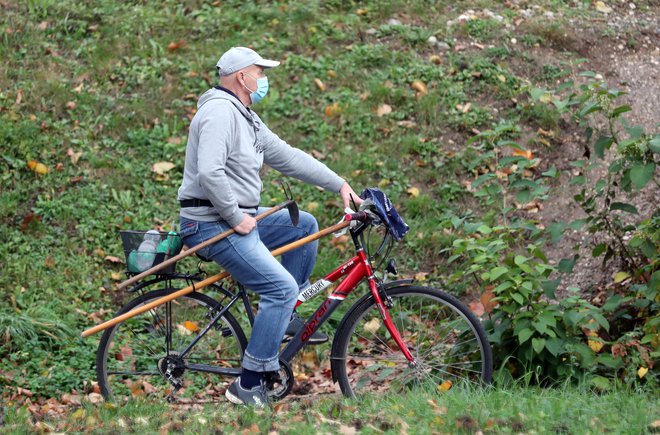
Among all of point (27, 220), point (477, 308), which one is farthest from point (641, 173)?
point (27, 220)

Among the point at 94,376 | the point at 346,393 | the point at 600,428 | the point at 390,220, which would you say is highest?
the point at 390,220

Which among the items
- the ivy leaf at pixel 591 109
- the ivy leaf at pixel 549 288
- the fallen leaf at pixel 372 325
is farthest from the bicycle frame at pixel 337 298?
the ivy leaf at pixel 591 109

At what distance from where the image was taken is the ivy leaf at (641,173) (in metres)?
5.39

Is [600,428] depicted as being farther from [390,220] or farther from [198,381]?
[198,381]

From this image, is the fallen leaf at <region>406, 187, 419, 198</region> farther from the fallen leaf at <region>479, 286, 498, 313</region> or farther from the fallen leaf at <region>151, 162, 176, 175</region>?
the fallen leaf at <region>479, 286, 498, 313</region>

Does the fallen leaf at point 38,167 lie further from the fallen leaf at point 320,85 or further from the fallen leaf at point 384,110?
the fallen leaf at point 384,110

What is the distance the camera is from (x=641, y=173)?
5422 mm

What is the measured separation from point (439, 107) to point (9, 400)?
4865mm

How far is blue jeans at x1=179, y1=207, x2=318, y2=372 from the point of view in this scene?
197 inches

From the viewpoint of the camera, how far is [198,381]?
246 inches

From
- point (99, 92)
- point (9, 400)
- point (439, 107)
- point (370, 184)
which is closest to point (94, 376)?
point (9, 400)

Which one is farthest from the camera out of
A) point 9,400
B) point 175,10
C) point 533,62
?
point 175,10

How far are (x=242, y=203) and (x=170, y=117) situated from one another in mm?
4018

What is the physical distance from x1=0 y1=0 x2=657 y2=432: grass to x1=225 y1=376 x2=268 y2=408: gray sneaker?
4.47ft
